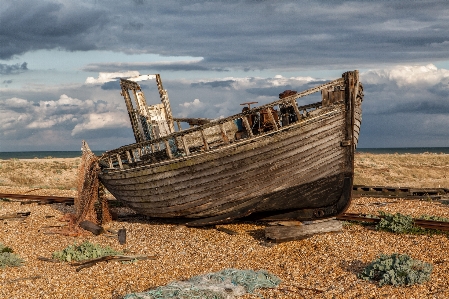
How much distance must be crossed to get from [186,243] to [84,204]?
5.45 metres

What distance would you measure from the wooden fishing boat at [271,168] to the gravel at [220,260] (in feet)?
3.15

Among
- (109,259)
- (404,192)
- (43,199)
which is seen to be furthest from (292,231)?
(43,199)

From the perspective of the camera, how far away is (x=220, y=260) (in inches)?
485

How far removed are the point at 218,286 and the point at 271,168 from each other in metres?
4.94

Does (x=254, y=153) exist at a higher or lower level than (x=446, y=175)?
higher

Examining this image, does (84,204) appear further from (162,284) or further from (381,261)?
(381,261)

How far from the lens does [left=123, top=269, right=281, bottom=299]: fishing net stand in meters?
9.05

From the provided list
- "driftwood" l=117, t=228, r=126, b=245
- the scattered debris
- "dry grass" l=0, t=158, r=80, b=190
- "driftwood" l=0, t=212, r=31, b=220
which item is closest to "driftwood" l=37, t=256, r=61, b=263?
the scattered debris

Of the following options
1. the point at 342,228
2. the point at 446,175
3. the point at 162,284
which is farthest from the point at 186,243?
the point at 446,175

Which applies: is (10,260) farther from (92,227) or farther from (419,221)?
(419,221)

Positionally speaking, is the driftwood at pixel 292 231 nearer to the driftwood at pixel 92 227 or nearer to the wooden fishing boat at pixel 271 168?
the wooden fishing boat at pixel 271 168

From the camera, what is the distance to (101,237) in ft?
51.3

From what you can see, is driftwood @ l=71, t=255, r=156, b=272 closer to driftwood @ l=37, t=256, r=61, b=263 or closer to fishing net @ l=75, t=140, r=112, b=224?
driftwood @ l=37, t=256, r=61, b=263

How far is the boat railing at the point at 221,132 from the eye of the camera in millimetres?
13758
